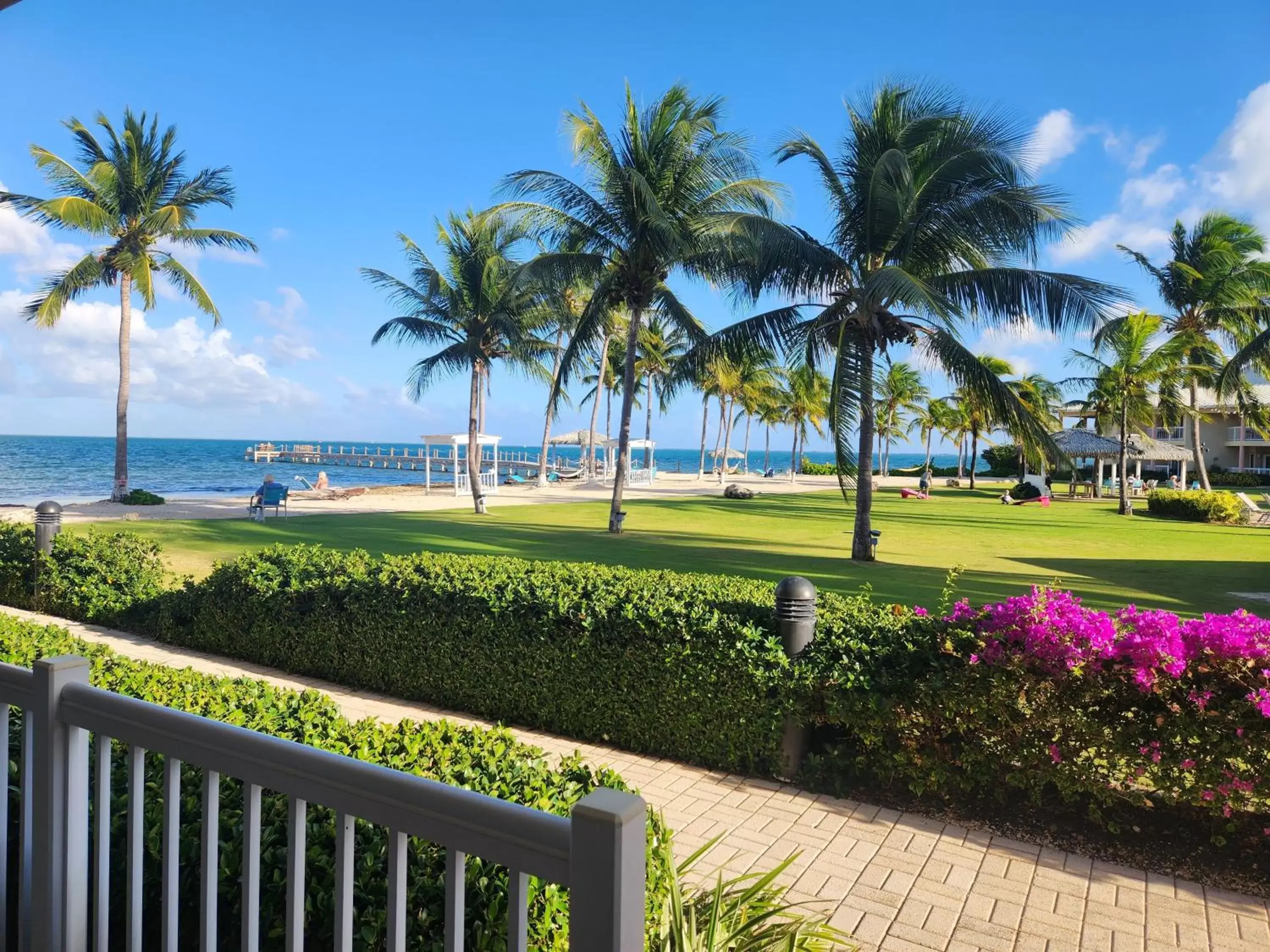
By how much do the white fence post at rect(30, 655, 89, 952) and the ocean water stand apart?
93.6 feet

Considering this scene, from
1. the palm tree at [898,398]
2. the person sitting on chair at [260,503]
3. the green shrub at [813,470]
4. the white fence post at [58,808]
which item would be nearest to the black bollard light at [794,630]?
the white fence post at [58,808]

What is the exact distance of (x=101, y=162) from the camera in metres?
21.9

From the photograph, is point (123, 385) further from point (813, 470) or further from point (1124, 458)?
point (813, 470)

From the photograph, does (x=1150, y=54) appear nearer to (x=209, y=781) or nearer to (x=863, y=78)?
(x=863, y=78)

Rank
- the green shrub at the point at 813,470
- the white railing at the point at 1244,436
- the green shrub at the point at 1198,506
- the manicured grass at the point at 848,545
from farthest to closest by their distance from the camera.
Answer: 1. the green shrub at the point at 813,470
2. the white railing at the point at 1244,436
3. the green shrub at the point at 1198,506
4. the manicured grass at the point at 848,545

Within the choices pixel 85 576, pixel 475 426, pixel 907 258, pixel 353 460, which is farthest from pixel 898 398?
pixel 353 460

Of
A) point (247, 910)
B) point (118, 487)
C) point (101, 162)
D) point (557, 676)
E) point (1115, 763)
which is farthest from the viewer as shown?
point (118, 487)

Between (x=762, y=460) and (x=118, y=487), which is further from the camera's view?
(x=762, y=460)

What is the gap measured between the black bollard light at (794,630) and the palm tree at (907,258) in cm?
790

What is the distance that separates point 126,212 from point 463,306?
373 inches

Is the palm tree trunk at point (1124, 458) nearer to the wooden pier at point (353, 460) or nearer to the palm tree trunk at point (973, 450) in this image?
the palm tree trunk at point (973, 450)

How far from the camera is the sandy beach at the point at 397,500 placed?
20.0 meters

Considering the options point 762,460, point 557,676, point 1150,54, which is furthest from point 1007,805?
point 762,460

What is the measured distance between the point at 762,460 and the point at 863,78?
470 ft
